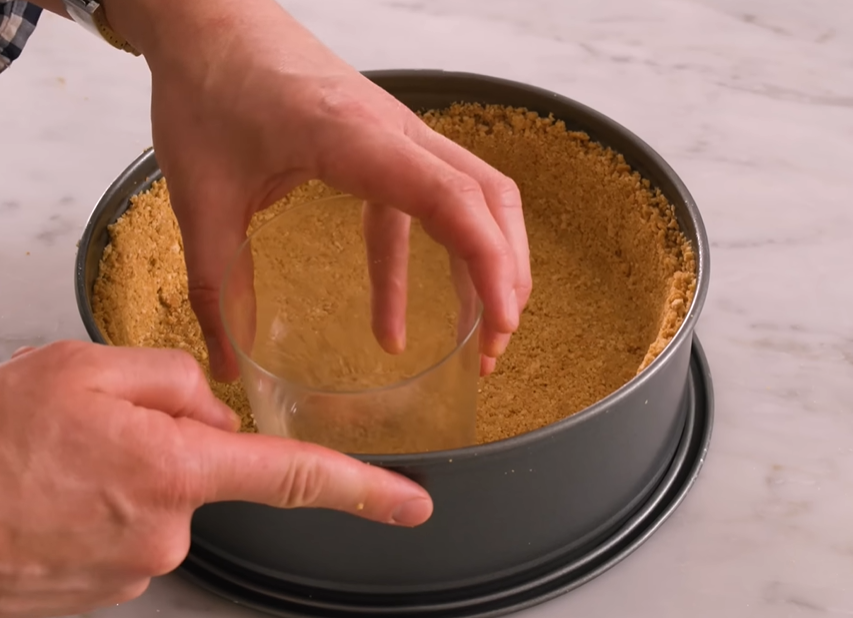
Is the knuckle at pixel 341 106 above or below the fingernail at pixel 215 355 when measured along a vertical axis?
above

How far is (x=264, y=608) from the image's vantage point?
47 cm

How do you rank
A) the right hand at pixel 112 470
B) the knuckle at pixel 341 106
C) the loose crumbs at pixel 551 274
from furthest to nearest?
the loose crumbs at pixel 551 274 < the knuckle at pixel 341 106 < the right hand at pixel 112 470

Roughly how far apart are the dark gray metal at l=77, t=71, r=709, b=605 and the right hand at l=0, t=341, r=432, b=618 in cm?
7

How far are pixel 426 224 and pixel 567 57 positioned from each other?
432 mm

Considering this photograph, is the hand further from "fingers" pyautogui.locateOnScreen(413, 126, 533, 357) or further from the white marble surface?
the white marble surface

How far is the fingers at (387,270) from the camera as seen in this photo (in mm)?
484

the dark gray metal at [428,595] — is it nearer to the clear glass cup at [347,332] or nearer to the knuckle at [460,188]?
the clear glass cup at [347,332]

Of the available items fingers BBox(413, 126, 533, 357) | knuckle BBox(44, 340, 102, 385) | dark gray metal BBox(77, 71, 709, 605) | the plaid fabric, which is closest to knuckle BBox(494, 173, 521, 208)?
fingers BBox(413, 126, 533, 357)

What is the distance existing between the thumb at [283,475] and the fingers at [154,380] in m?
0.02

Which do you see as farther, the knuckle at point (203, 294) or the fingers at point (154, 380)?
the knuckle at point (203, 294)

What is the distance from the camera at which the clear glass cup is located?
41 cm

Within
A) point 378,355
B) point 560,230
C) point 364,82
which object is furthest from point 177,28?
point 560,230

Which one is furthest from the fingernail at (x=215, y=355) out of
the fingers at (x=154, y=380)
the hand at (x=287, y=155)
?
the fingers at (x=154, y=380)

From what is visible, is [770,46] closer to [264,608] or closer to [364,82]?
[364,82]
